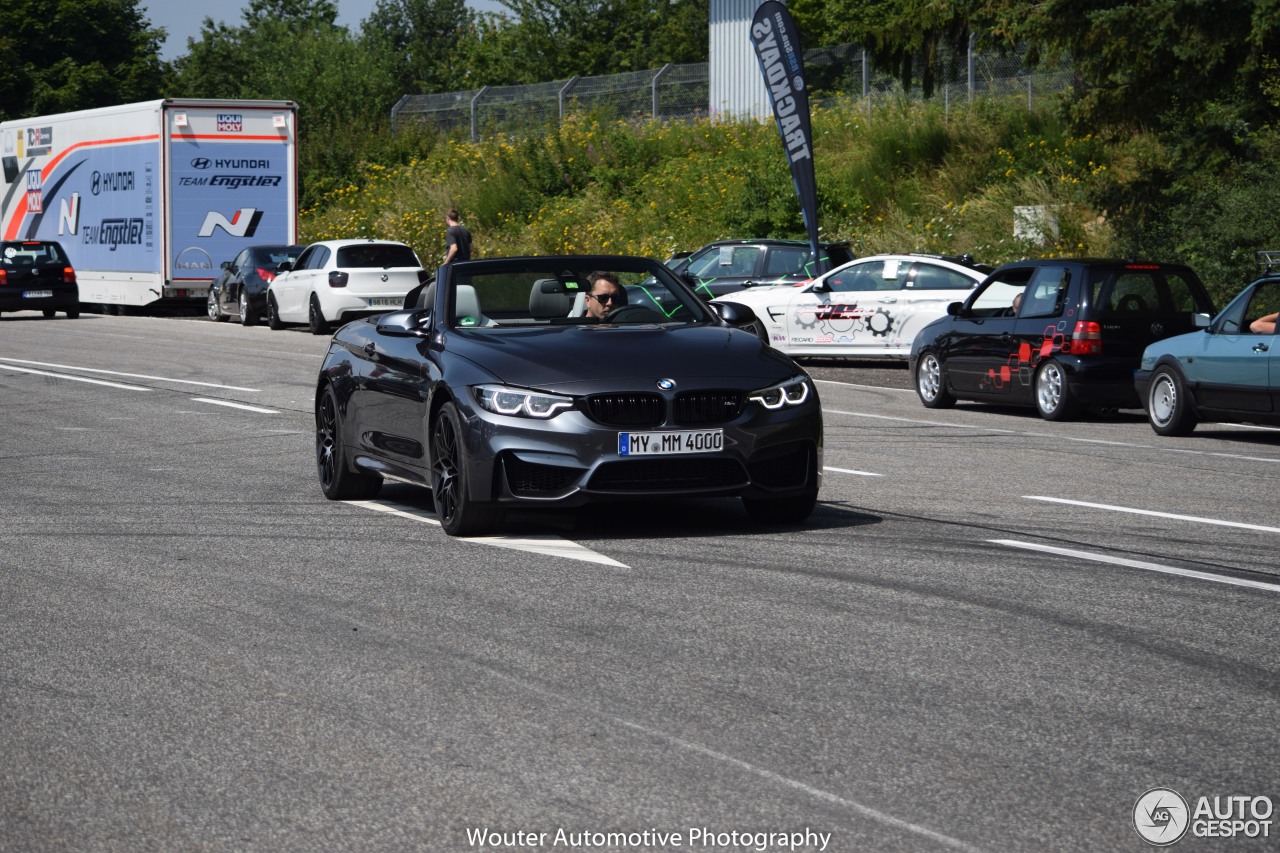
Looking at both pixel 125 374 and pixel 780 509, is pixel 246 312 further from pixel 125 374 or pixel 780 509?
pixel 780 509

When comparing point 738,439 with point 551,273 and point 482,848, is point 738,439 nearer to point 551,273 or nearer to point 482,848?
point 551,273

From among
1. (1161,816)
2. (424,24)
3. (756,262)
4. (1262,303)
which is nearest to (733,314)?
(1161,816)

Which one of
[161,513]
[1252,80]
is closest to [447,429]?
[161,513]

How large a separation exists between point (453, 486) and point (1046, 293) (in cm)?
983

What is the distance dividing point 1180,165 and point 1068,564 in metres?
17.7

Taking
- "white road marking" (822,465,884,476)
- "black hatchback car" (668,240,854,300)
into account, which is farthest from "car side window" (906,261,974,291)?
"white road marking" (822,465,884,476)

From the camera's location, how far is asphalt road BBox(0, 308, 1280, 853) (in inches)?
187

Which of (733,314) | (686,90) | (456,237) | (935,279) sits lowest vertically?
(733,314)

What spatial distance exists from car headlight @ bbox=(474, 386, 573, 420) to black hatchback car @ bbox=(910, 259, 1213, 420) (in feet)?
30.4

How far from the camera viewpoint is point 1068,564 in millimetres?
8508

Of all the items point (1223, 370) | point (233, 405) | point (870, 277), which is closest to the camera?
point (1223, 370)

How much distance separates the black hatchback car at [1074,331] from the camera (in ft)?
57.0

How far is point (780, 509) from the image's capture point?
9828 mm

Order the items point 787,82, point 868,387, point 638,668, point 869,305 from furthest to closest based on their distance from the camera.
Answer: point 787,82 < point 869,305 < point 868,387 < point 638,668
